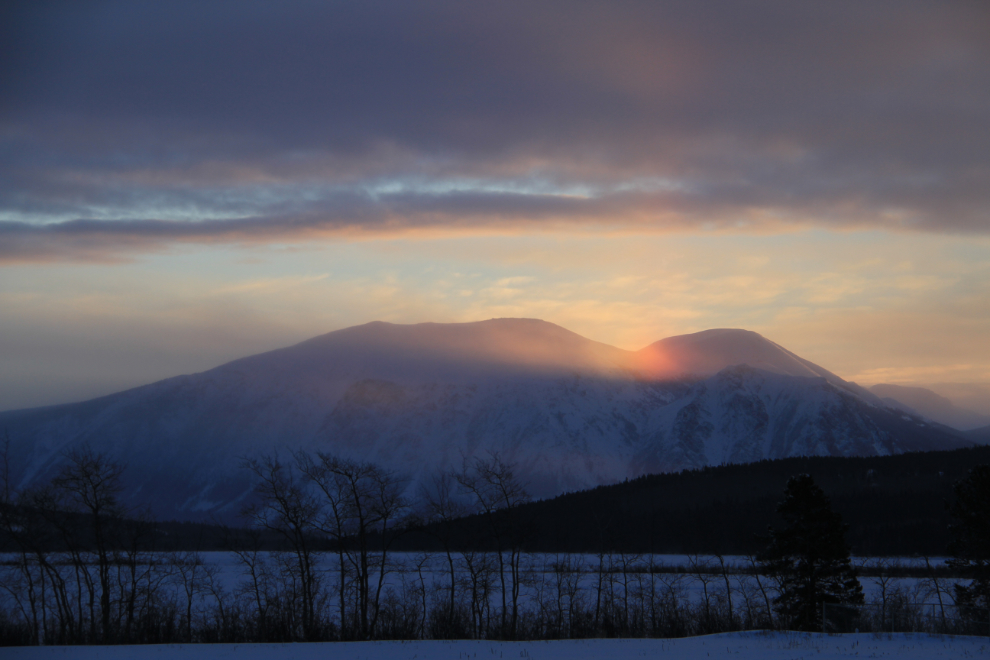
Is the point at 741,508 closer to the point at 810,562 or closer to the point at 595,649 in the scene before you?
the point at 810,562

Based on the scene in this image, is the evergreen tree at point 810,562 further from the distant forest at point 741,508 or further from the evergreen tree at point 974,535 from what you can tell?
the distant forest at point 741,508

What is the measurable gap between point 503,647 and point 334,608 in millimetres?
37739

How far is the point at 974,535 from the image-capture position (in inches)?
1913

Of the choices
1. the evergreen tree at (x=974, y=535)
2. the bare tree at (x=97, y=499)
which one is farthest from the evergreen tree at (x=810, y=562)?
the bare tree at (x=97, y=499)

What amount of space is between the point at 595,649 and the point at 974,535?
26693mm

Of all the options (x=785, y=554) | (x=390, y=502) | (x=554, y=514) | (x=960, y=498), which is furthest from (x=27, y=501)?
(x=554, y=514)

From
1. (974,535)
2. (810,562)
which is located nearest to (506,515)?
(810,562)

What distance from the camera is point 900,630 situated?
4094cm

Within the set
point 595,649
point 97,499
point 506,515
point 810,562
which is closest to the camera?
point 595,649

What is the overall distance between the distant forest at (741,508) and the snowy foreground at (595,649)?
8206 cm

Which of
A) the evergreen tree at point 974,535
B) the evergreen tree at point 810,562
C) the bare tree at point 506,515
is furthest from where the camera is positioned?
the bare tree at point 506,515

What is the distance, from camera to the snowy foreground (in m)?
34.0

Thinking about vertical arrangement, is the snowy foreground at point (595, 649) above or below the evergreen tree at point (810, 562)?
below

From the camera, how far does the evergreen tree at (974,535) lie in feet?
153
